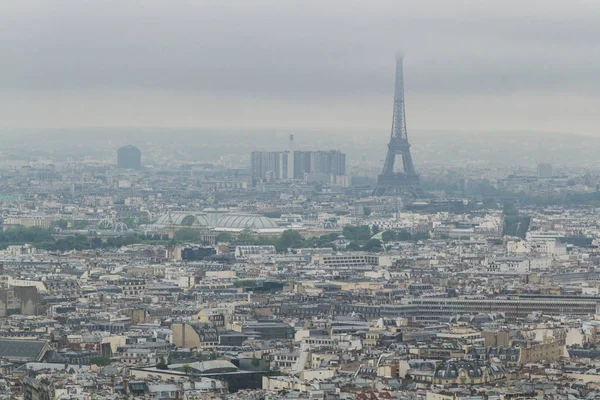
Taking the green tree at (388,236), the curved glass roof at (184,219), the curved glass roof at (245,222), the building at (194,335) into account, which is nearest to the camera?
the building at (194,335)

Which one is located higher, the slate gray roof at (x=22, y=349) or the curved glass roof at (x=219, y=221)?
the slate gray roof at (x=22, y=349)

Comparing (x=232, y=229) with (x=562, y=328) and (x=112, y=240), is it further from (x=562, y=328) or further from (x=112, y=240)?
(x=562, y=328)

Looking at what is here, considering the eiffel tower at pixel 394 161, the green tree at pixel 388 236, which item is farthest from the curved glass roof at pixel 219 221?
the eiffel tower at pixel 394 161

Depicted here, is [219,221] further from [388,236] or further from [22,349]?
[22,349]

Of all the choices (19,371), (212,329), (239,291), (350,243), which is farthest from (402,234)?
(19,371)

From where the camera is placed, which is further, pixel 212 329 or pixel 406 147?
pixel 406 147

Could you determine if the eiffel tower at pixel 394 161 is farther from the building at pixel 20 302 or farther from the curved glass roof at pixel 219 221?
the building at pixel 20 302

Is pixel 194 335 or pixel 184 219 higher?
pixel 194 335

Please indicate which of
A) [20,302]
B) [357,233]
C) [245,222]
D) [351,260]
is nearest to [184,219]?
[245,222]
